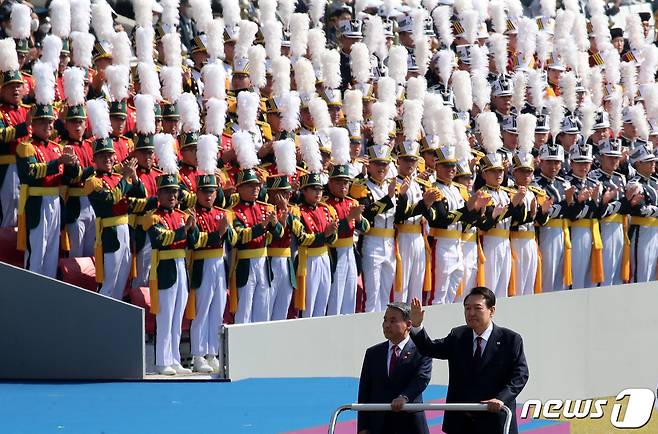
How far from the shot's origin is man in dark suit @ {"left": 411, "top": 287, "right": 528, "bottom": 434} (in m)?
7.71

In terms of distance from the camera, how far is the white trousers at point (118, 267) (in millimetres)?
11773

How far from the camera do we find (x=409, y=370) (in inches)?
313

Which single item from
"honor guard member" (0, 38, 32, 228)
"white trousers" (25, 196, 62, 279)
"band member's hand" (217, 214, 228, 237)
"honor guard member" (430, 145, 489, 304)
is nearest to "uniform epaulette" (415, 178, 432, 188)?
"honor guard member" (430, 145, 489, 304)

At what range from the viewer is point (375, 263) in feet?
43.6

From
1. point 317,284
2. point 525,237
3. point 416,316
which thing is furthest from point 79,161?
point 416,316

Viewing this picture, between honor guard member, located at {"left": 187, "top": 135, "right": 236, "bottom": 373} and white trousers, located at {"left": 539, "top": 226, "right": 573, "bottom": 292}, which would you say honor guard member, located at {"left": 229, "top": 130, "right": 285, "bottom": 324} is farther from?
white trousers, located at {"left": 539, "top": 226, "right": 573, "bottom": 292}

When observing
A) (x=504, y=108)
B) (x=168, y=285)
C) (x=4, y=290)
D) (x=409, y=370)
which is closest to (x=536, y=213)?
(x=504, y=108)

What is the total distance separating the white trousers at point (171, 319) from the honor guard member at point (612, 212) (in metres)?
4.80

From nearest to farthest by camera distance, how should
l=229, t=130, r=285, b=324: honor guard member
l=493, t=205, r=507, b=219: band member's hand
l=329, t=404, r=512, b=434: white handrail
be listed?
l=329, t=404, r=512, b=434: white handrail, l=229, t=130, r=285, b=324: honor guard member, l=493, t=205, r=507, b=219: band member's hand

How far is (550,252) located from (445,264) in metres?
1.54

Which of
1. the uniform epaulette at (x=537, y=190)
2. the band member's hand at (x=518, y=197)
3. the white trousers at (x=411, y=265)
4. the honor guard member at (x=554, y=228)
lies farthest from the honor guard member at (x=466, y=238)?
the honor guard member at (x=554, y=228)

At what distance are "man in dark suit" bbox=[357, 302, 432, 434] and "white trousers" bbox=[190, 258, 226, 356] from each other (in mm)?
3978

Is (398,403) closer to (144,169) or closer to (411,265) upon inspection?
(144,169)

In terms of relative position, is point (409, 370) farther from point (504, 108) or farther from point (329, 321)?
point (504, 108)
